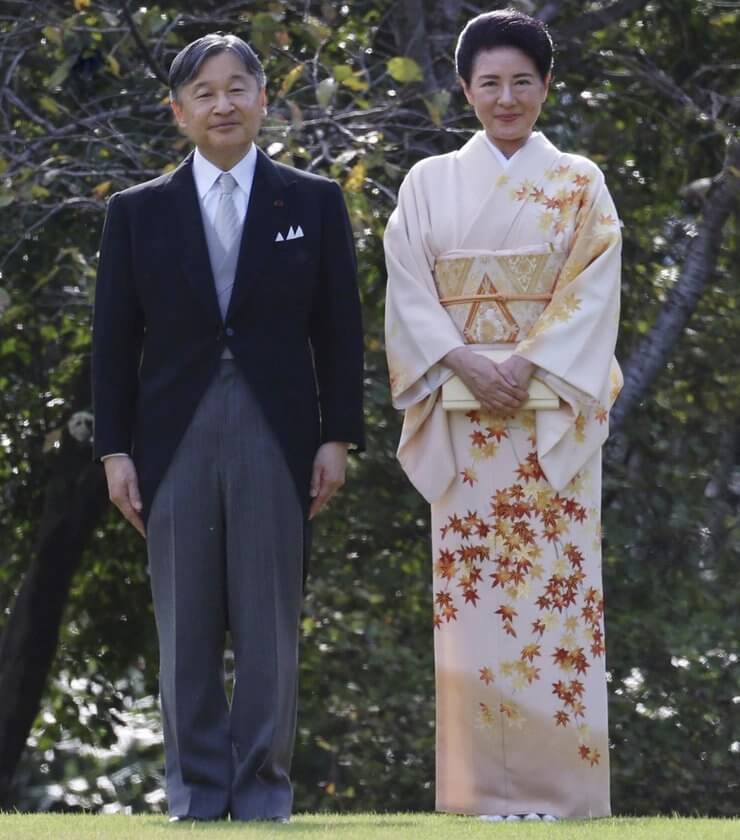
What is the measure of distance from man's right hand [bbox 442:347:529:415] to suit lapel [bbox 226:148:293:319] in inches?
22.8

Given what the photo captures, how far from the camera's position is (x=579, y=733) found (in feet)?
15.9

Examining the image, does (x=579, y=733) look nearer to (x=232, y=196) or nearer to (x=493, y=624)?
(x=493, y=624)

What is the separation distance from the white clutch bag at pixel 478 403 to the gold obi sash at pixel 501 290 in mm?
57

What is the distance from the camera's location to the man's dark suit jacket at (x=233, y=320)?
450 cm

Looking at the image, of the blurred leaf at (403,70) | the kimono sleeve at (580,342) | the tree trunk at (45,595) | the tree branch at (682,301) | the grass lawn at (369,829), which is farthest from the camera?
the tree trunk at (45,595)

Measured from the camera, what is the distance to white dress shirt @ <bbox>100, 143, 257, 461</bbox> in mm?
4594

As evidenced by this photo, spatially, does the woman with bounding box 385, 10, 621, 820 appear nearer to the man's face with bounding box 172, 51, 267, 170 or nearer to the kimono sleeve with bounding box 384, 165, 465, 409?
the kimono sleeve with bounding box 384, 165, 465, 409

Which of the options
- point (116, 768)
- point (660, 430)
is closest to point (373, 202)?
point (660, 430)

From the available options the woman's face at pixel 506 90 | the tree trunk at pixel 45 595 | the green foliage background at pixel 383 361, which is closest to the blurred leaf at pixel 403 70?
the green foliage background at pixel 383 361

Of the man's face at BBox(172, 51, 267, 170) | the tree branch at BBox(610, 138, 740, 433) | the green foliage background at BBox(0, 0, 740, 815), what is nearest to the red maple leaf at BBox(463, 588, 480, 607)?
the man's face at BBox(172, 51, 267, 170)

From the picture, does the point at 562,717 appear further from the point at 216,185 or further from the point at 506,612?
the point at 216,185

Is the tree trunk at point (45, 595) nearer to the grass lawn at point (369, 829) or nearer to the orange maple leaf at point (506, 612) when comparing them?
the grass lawn at point (369, 829)

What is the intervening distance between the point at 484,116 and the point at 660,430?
3.91 metres

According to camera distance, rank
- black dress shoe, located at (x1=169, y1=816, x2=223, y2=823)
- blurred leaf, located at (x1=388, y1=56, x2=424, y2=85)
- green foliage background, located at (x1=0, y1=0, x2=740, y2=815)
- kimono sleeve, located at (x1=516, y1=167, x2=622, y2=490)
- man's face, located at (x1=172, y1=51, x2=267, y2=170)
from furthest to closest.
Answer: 1. green foliage background, located at (x1=0, y1=0, x2=740, y2=815)
2. blurred leaf, located at (x1=388, y1=56, x2=424, y2=85)
3. kimono sleeve, located at (x1=516, y1=167, x2=622, y2=490)
4. man's face, located at (x1=172, y1=51, x2=267, y2=170)
5. black dress shoe, located at (x1=169, y1=816, x2=223, y2=823)
